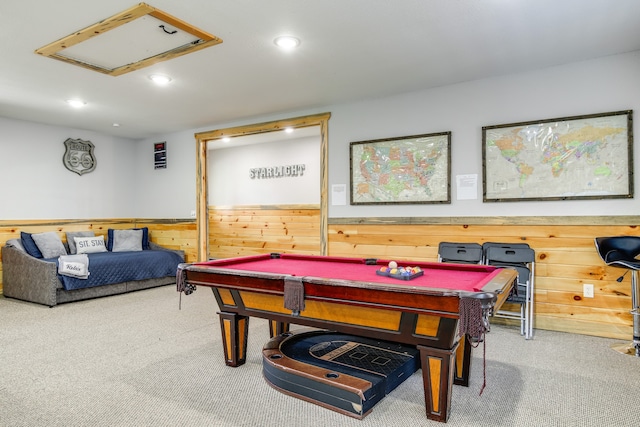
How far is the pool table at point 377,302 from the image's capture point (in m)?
1.86

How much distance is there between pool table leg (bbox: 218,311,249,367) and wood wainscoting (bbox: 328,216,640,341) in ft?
7.26

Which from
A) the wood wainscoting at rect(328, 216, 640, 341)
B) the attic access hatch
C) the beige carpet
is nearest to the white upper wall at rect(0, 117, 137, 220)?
the beige carpet

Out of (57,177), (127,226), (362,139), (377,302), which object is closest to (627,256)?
(377,302)

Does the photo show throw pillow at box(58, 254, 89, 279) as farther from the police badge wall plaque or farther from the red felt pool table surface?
the red felt pool table surface

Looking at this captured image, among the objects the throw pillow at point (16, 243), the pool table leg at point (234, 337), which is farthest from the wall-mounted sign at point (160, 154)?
the pool table leg at point (234, 337)

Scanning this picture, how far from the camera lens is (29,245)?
5219mm

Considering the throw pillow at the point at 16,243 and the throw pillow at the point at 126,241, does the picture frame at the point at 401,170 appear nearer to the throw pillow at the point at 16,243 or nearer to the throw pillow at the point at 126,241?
the throw pillow at the point at 126,241

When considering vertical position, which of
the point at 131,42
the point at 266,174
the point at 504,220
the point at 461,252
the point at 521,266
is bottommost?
the point at 521,266

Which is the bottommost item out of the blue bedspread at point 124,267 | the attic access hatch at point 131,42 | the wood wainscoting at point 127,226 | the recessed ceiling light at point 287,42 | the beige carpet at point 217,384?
the beige carpet at point 217,384

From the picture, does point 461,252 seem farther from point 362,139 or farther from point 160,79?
point 160,79

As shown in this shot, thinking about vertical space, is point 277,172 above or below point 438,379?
above

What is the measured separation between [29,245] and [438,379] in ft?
17.6

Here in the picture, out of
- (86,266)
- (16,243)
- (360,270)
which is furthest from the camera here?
(16,243)

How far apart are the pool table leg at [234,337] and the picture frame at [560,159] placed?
2592 millimetres
